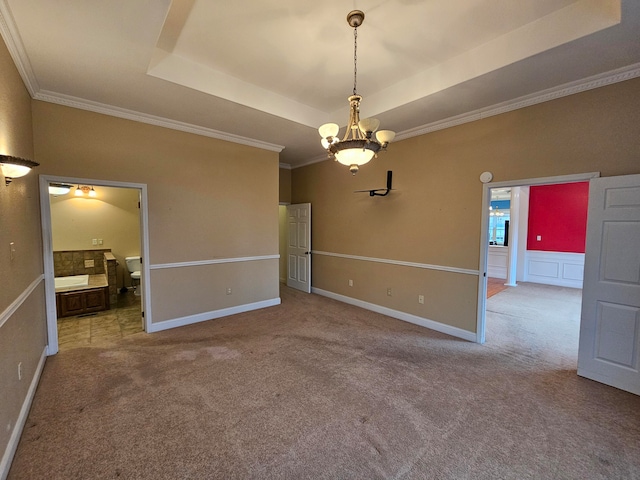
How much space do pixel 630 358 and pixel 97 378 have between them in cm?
503

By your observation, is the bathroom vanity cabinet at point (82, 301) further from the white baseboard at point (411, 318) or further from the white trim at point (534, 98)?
the white trim at point (534, 98)

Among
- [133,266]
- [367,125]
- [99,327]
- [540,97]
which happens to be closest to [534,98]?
[540,97]

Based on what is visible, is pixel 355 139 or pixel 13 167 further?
pixel 355 139

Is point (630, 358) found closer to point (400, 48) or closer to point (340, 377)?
point (340, 377)

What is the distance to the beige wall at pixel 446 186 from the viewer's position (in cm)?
276

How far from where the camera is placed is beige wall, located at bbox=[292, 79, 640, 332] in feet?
9.05

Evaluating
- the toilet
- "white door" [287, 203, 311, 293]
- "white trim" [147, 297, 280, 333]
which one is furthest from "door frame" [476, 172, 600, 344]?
the toilet

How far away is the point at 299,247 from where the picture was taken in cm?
645

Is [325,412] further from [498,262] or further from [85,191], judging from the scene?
[498,262]

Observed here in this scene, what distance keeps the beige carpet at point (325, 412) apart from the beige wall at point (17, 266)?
0.99 ft

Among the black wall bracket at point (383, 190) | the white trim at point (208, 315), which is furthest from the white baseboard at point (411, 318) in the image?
the black wall bracket at point (383, 190)

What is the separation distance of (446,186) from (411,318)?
2054 millimetres

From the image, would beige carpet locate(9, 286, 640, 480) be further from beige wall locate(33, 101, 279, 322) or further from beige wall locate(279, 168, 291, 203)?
beige wall locate(279, 168, 291, 203)

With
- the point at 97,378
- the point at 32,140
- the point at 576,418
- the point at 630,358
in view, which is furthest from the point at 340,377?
the point at 32,140
